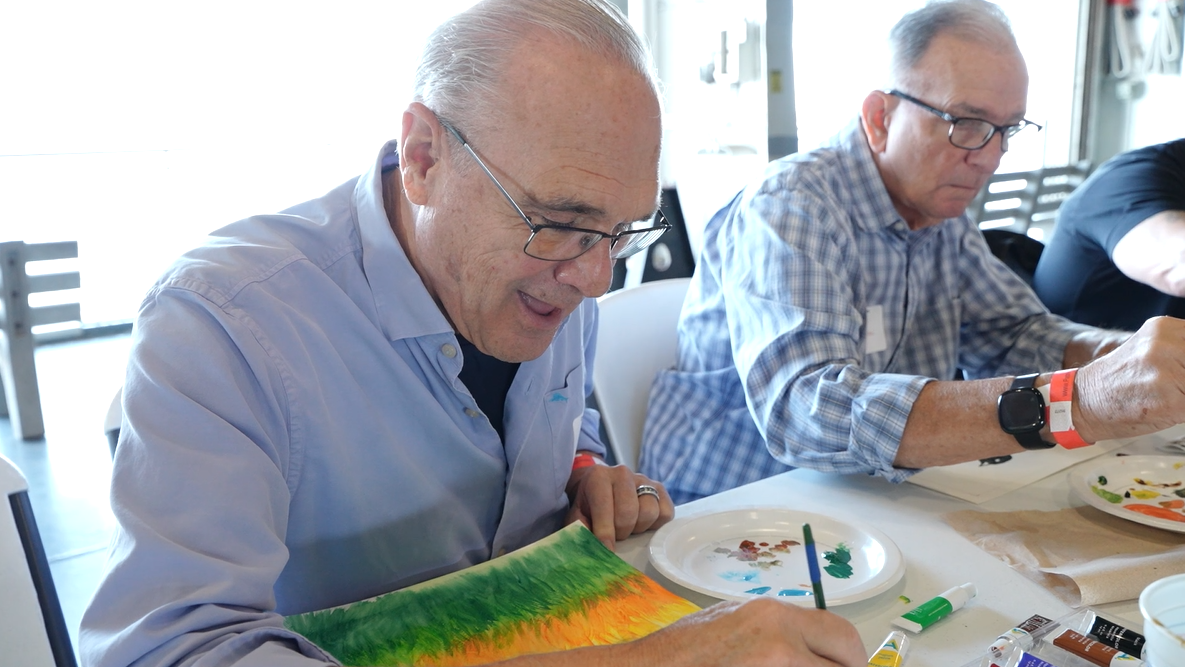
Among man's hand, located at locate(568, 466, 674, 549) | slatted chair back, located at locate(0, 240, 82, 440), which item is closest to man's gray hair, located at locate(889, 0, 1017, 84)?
man's hand, located at locate(568, 466, 674, 549)

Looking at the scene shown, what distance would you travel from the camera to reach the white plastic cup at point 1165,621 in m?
0.73

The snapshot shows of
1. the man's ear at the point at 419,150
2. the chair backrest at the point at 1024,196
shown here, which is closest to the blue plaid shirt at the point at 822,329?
the man's ear at the point at 419,150

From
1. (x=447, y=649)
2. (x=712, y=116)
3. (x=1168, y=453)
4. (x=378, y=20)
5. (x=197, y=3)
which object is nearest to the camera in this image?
(x=447, y=649)

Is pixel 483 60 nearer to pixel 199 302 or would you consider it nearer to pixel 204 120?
pixel 199 302

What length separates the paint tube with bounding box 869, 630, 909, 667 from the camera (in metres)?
0.88

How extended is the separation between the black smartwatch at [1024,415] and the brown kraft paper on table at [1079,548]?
107mm

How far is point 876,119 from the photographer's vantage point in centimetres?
183

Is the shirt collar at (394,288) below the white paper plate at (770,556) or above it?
above

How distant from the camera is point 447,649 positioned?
92 centimetres

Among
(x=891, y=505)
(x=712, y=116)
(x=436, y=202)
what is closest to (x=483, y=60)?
(x=436, y=202)

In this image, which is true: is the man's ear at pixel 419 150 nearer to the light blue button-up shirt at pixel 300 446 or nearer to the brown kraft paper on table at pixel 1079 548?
the light blue button-up shirt at pixel 300 446

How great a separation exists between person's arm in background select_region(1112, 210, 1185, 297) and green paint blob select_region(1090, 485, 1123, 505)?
1034 millimetres

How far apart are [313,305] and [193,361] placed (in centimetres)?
20

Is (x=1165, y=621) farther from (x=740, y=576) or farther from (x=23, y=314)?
(x=23, y=314)
